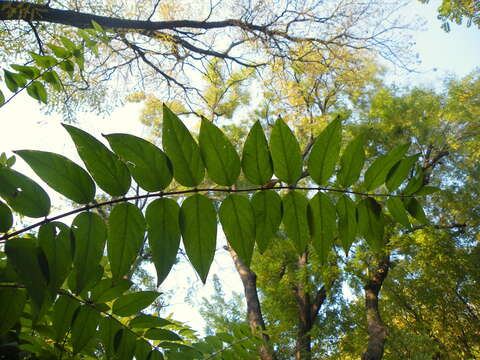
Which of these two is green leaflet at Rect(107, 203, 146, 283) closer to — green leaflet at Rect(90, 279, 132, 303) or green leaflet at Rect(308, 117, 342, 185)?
green leaflet at Rect(90, 279, 132, 303)

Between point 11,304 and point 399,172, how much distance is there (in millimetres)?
795

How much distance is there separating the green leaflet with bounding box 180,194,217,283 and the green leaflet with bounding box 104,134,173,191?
65mm

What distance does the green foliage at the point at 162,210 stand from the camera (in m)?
0.48

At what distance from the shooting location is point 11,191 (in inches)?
18.8

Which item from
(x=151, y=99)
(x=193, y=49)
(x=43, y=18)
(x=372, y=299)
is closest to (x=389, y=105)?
(x=372, y=299)

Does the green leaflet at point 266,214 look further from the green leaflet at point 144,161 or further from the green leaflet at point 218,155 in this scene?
the green leaflet at point 144,161

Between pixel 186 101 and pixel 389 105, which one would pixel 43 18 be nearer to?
pixel 186 101

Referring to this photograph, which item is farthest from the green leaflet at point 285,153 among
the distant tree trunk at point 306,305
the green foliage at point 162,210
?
the distant tree trunk at point 306,305

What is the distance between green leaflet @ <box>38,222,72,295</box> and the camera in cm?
47

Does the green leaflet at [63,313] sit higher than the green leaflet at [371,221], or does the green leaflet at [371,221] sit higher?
the green leaflet at [371,221]

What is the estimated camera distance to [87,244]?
499mm

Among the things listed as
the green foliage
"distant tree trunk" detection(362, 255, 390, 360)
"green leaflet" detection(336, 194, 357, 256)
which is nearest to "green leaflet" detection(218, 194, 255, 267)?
the green foliage

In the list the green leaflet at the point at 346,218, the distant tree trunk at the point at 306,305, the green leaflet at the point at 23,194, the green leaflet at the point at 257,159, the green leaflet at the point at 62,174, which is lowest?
the green leaflet at the point at 23,194

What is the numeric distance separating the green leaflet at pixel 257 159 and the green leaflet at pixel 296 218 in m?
0.07
